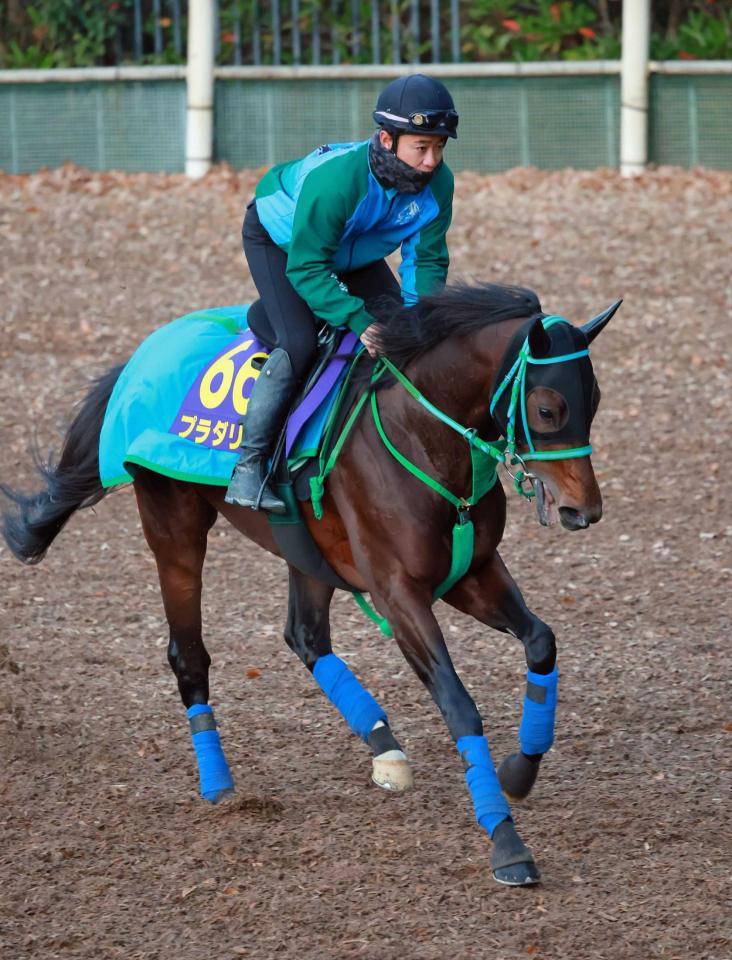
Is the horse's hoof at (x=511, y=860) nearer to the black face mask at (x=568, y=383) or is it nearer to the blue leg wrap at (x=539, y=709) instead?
the blue leg wrap at (x=539, y=709)

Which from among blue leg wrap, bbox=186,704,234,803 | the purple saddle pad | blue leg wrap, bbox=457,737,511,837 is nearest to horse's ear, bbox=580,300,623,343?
the purple saddle pad

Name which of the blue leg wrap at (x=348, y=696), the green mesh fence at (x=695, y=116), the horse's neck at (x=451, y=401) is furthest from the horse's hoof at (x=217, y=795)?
the green mesh fence at (x=695, y=116)

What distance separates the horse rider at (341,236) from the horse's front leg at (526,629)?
740mm

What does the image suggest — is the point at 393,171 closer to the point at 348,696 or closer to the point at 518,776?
the point at 348,696

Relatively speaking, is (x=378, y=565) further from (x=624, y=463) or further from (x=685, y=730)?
(x=624, y=463)

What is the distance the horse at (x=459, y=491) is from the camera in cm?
423

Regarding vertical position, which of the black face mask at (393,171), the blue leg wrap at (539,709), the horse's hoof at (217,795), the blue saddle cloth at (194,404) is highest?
the black face mask at (393,171)

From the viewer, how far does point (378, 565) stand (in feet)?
15.4

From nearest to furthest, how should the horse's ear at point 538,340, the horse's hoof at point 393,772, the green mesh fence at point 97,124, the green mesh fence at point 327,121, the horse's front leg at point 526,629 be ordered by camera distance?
the horse's ear at point 538,340 < the horse's front leg at point 526,629 < the horse's hoof at point 393,772 < the green mesh fence at point 327,121 < the green mesh fence at point 97,124

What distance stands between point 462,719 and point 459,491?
2.33 ft

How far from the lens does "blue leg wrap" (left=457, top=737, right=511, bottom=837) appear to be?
4.43 metres

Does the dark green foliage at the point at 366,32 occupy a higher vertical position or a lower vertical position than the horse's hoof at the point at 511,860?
higher

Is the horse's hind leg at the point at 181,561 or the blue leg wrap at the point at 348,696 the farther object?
the horse's hind leg at the point at 181,561

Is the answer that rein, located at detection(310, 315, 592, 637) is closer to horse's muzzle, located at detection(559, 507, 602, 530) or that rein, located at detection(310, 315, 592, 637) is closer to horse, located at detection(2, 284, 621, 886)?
horse, located at detection(2, 284, 621, 886)
